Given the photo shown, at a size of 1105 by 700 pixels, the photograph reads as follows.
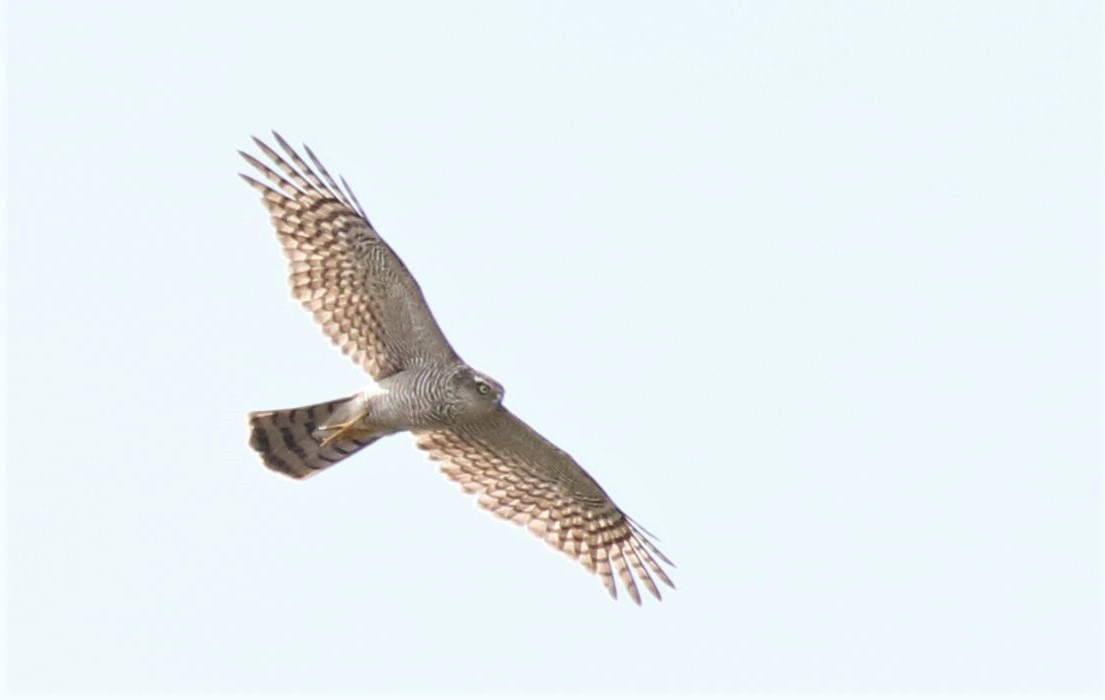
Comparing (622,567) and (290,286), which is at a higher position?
(290,286)

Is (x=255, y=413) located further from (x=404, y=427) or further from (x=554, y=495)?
(x=554, y=495)

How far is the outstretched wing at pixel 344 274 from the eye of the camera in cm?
1767

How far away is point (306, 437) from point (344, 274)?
1298mm

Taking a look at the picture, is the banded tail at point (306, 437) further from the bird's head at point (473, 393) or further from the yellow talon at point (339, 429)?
the bird's head at point (473, 393)

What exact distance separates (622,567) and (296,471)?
2.68 m

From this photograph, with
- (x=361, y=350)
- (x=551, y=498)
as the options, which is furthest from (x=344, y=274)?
(x=551, y=498)

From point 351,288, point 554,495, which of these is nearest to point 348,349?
point 351,288

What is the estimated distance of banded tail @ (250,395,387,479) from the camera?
58.6ft

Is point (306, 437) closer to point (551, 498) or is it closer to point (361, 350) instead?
point (361, 350)

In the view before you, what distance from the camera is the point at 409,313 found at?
17672 millimetres

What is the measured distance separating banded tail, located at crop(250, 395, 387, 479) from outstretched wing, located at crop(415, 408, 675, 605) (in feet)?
2.19

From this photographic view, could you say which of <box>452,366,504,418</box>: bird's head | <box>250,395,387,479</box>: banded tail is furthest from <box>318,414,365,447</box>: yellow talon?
<box>452,366,504,418</box>: bird's head

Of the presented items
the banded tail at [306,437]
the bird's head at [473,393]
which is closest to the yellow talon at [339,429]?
the banded tail at [306,437]

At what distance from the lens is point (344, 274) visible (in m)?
17.8
